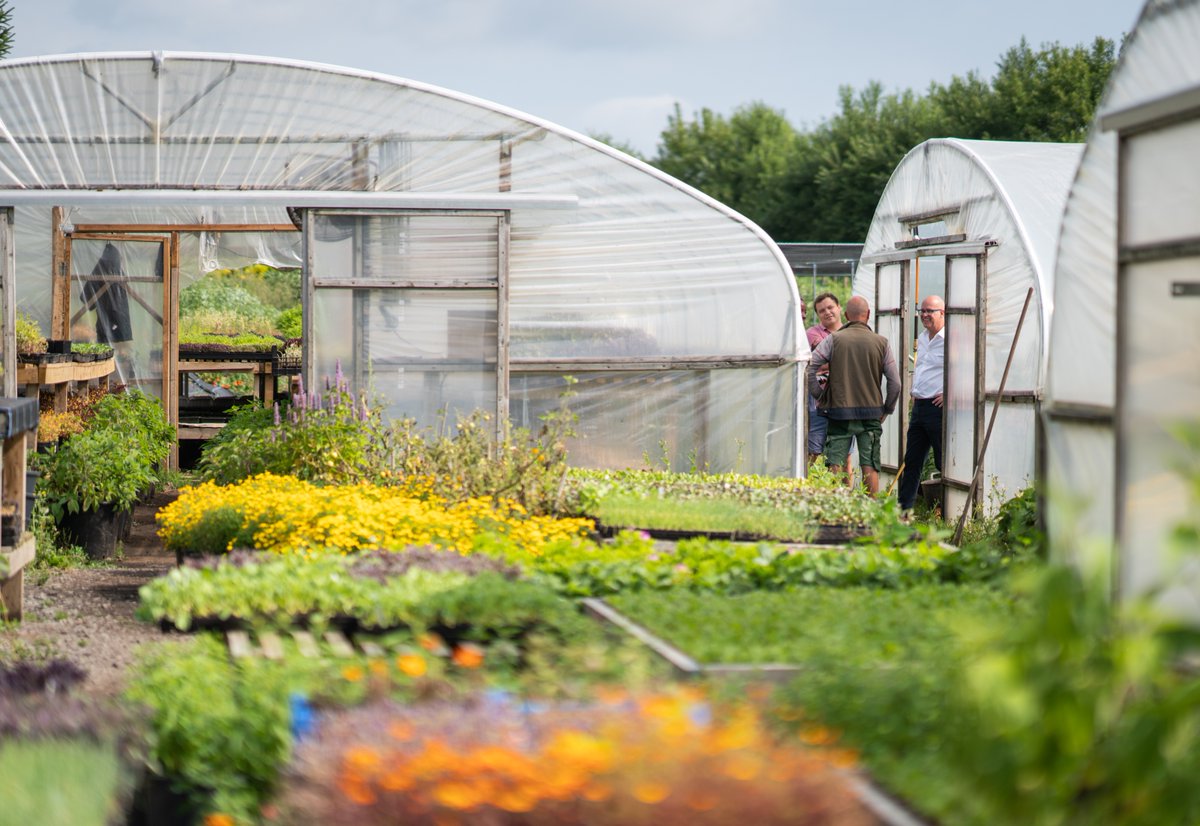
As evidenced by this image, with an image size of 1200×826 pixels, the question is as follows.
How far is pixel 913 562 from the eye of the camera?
18.6ft

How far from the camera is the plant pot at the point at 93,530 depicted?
9.31m

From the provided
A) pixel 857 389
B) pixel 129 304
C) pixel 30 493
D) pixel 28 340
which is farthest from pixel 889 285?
pixel 30 493

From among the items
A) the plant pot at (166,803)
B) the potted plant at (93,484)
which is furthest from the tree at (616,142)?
the plant pot at (166,803)

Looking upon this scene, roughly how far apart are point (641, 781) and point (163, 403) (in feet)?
39.1

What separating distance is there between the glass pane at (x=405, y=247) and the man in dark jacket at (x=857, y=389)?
3017 mm

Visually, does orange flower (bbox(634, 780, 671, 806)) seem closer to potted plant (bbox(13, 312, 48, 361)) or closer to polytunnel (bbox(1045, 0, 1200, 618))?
polytunnel (bbox(1045, 0, 1200, 618))

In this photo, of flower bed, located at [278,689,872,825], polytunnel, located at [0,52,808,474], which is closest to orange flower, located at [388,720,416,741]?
flower bed, located at [278,689,872,825]

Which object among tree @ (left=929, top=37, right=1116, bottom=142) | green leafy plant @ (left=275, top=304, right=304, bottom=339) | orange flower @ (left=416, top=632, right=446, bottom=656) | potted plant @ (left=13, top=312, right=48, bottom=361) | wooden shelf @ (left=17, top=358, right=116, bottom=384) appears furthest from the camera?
tree @ (left=929, top=37, right=1116, bottom=142)

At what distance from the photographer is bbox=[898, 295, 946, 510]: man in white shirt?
11.8 meters

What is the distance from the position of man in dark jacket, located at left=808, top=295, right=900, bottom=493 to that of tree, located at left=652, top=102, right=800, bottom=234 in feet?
111

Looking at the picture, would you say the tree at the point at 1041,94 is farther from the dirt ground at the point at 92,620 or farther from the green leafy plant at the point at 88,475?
the dirt ground at the point at 92,620

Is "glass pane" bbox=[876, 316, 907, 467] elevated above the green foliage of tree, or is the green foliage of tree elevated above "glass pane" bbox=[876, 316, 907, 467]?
the green foliage of tree

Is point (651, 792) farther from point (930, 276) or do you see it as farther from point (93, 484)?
point (930, 276)

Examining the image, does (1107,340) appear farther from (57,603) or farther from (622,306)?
(622,306)
